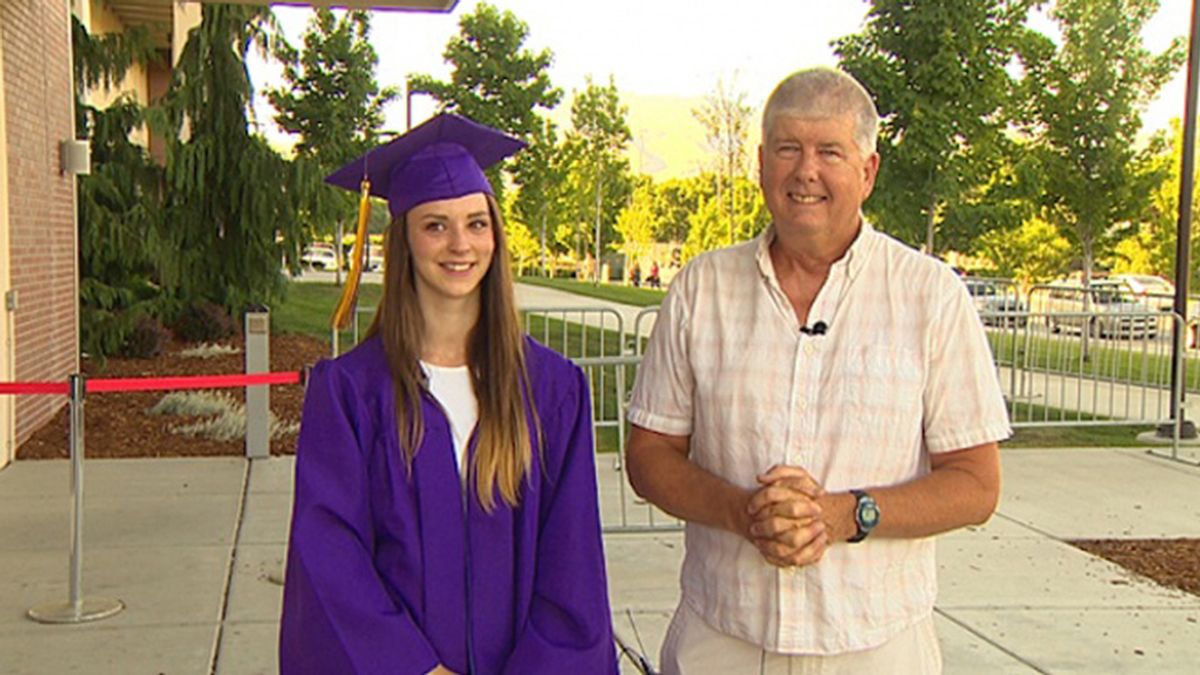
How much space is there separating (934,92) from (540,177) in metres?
22.5

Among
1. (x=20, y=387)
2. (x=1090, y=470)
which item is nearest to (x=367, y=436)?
(x=20, y=387)

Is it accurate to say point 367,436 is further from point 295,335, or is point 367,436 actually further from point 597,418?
point 295,335

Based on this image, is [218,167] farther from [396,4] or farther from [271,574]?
[271,574]

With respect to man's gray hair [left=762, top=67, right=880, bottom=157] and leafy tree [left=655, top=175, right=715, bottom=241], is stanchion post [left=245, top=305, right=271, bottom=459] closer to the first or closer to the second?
man's gray hair [left=762, top=67, right=880, bottom=157]

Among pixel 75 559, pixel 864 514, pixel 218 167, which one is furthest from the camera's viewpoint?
pixel 218 167

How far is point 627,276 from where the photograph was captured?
53500 mm

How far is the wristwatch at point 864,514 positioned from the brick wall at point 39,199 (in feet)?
26.8

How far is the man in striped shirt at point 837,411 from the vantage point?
7.72 ft

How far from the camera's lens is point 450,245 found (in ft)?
8.45

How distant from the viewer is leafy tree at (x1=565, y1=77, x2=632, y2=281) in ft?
131

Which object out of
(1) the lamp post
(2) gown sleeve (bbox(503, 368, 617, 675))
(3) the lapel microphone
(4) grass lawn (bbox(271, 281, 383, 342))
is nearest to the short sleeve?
(3) the lapel microphone

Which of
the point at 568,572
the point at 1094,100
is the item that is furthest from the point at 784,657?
the point at 1094,100

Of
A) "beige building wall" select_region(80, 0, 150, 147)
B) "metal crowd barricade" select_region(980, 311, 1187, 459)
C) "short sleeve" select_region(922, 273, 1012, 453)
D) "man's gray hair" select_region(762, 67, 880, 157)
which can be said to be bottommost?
"metal crowd barricade" select_region(980, 311, 1187, 459)

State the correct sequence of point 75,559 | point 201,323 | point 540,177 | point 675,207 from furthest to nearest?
point 675,207 → point 540,177 → point 201,323 → point 75,559
